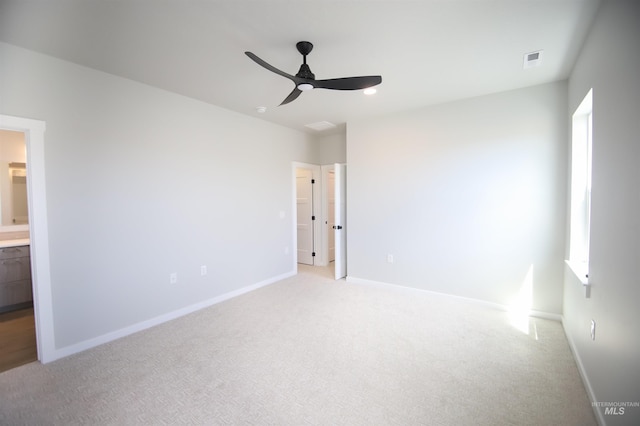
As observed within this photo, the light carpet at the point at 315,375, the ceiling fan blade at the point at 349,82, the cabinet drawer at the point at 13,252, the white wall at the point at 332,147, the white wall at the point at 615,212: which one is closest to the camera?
the white wall at the point at 615,212

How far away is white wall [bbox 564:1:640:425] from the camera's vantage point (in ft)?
4.26

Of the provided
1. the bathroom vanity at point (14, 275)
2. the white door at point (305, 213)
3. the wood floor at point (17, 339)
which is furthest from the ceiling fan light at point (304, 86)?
the bathroom vanity at point (14, 275)

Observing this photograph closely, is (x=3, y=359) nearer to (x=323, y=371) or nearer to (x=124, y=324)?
(x=124, y=324)

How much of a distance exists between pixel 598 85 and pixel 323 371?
290 cm

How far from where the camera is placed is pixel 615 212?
154cm

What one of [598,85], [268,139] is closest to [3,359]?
[268,139]

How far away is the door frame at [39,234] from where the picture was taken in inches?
90.0

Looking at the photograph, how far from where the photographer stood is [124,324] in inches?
113

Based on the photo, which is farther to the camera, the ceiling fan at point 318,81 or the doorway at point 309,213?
the doorway at point 309,213

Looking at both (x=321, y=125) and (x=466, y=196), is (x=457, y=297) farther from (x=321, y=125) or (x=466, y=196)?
(x=321, y=125)

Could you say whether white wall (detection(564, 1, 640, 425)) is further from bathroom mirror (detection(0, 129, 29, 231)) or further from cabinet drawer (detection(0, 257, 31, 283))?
bathroom mirror (detection(0, 129, 29, 231))
